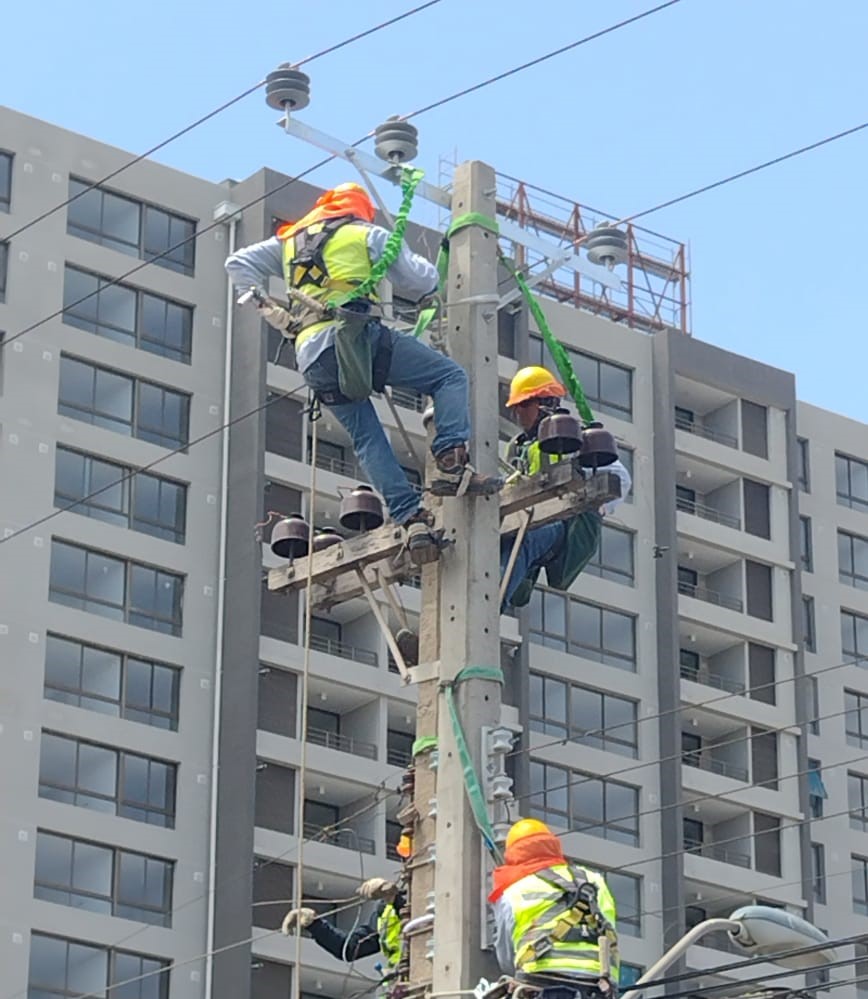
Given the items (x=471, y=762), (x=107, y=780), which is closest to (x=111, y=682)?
(x=107, y=780)

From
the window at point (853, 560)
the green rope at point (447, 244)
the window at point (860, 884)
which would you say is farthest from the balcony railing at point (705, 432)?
the green rope at point (447, 244)

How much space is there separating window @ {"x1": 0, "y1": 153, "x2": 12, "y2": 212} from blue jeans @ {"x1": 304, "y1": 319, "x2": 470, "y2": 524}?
1581 inches

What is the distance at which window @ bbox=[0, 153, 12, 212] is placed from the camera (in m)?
60.7

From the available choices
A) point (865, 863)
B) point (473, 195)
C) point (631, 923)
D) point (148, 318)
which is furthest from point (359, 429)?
point (865, 863)

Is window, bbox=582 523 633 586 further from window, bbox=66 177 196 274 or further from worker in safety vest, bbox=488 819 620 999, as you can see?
worker in safety vest, bbox=488 819 620 999

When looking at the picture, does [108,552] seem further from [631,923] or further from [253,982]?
[631,923]

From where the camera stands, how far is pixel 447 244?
21.4 metres

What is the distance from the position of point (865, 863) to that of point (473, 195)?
175 ft

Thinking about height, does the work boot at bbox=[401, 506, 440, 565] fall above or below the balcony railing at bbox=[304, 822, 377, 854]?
below

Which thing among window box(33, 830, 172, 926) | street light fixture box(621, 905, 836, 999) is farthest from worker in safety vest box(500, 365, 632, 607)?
window box(33, 830, 172, 926)

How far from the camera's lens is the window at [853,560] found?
7575 centimetres

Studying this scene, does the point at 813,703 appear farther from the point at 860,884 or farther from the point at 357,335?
the point at 357,335

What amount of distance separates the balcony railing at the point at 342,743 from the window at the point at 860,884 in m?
15.9

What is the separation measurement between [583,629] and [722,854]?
6473mm
